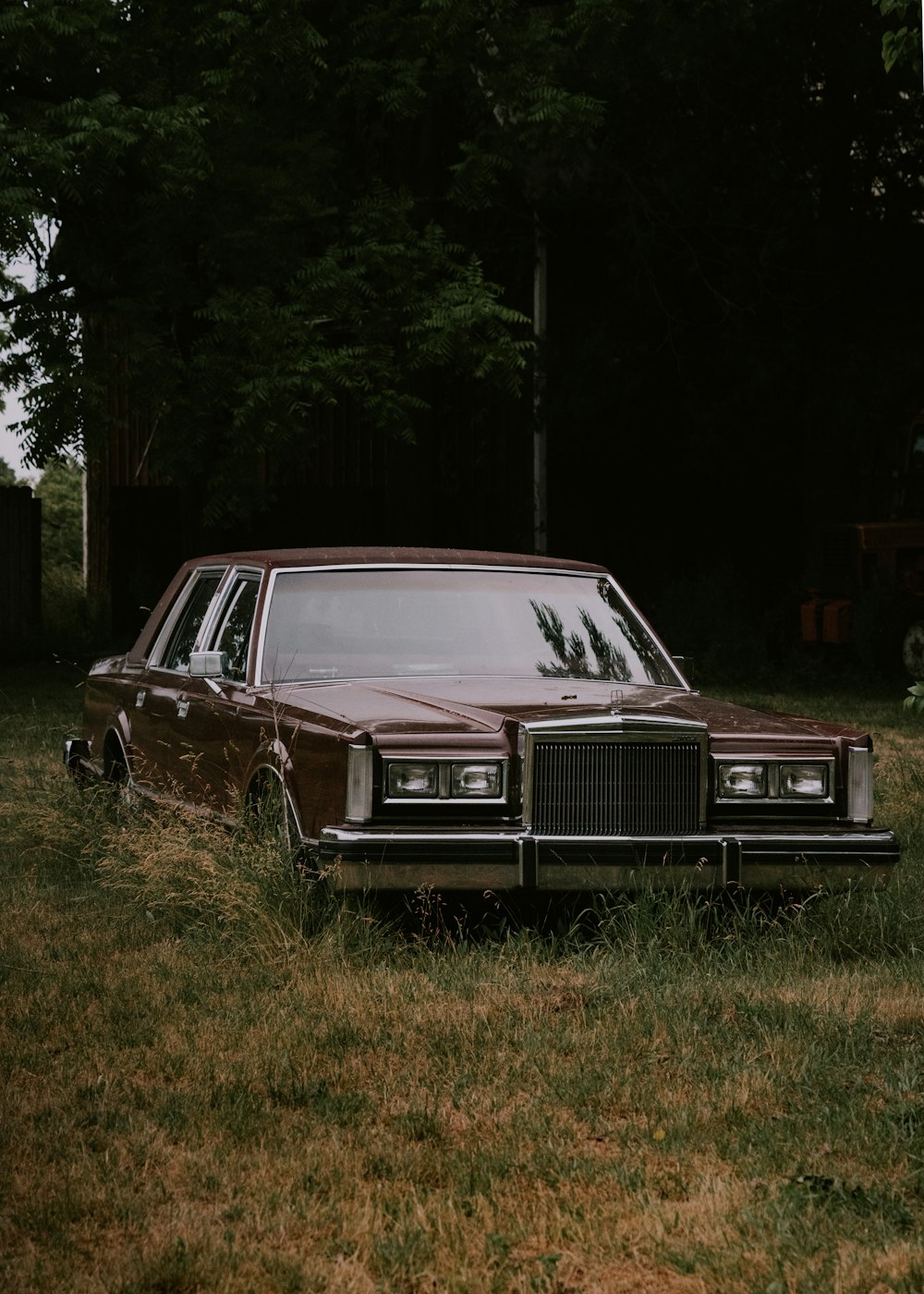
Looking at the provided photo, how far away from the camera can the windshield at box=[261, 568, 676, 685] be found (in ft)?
24.2

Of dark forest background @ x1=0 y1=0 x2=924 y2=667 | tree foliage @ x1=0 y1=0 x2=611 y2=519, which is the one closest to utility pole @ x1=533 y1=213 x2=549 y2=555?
dark forest background @ x1=0 y1=0 x2=924 y2=667

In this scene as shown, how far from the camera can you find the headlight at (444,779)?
20.1 ft

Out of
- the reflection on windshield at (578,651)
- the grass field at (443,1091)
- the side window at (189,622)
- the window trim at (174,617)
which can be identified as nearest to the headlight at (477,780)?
the grass field at (443,1091)

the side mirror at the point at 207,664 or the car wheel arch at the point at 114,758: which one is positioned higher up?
the side mirror at the point at 207,664

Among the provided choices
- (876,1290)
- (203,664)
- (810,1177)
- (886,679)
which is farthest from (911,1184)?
(886,679)

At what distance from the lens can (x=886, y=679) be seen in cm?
1969

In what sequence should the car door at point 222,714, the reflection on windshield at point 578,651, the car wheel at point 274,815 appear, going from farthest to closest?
the reflection on windshield at point 578,651 < the car door at point 222,714 < the car wheel at point 274,815

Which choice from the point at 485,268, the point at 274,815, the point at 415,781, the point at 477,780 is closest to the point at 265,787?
the point at 274,815

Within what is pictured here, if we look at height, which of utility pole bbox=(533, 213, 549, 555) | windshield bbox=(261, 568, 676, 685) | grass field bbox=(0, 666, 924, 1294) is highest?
utility pole bbox=(533, 213, 549, 555)

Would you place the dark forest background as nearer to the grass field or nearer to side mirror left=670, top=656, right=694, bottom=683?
side mirror left=670, top=656, right=694, bottom=683

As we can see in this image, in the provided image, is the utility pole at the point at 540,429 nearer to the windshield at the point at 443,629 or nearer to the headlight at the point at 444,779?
the windshield at the point at 443,629

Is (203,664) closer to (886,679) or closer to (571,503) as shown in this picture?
(886,679)

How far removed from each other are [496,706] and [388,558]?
142cm

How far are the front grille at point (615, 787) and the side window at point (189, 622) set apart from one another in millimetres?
2637
